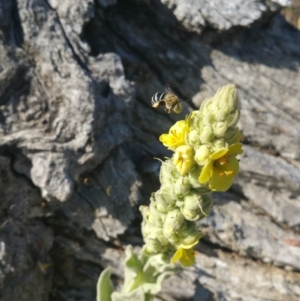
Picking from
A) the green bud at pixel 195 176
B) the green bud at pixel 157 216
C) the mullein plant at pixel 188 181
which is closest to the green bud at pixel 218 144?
the mullein plant at pixel 188 181

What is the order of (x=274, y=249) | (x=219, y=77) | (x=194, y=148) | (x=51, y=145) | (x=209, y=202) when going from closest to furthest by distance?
(x=194, y=148) < (x=209, y=202) < (x=51, y=145) < (x=274, y=249) < (x=219, y=77)

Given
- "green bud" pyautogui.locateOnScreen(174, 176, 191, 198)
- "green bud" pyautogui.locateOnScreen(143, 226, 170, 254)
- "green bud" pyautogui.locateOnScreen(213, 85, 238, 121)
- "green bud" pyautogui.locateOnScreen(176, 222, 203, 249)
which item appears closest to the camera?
"green bud" pyautogui.locateOnScreen(213, 85, 238, 121)

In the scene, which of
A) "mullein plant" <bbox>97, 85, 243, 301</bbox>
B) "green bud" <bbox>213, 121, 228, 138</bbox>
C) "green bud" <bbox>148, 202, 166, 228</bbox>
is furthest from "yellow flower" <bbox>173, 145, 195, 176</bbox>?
"green bud" <bbox>148, 202, 166, 228</bbox>

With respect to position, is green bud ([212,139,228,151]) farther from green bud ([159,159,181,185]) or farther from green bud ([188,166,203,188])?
green bud ([159,159,181,185])

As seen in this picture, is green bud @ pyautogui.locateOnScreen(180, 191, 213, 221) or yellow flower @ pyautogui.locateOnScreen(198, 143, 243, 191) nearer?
yellow flower @ pyautogui.locateOnScreen(198, 143, 243, 191)

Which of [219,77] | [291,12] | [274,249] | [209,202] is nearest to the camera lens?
[209,202]

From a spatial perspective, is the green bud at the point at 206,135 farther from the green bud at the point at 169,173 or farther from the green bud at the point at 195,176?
the green bud at the point at 169,173

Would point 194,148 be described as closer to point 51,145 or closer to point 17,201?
point 51,145

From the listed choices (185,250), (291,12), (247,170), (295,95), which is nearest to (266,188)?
(247,170)

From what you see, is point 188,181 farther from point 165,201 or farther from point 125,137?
point 125,137
